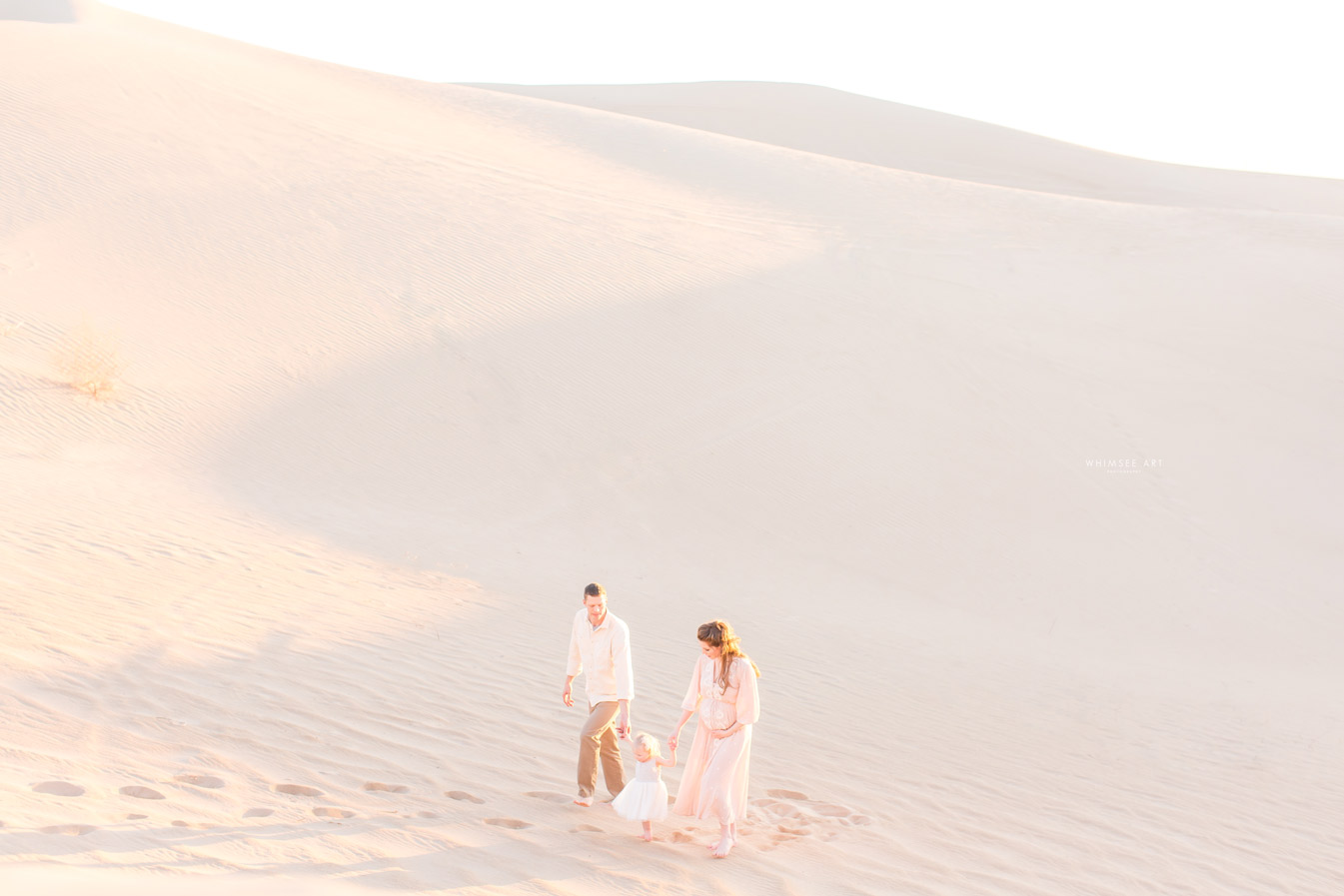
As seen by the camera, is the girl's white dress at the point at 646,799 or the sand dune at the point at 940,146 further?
the sand dune at the point at 940,146

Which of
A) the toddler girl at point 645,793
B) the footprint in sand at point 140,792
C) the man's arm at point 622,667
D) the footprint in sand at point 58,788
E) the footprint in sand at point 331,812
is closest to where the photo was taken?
the footprint in sand at point 58,788

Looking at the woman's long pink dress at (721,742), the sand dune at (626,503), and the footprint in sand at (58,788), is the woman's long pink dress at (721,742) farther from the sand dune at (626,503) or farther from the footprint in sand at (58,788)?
the footprint in sand at (58,788)

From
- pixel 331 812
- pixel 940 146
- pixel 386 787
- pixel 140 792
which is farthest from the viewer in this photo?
pixel 940 146

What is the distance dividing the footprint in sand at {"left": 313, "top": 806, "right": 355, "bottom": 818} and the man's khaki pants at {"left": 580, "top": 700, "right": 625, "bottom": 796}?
1050mm

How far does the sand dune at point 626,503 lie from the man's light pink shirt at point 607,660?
0.57 metres

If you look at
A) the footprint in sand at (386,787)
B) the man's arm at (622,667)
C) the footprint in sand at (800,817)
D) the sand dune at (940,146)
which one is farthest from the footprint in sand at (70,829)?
the sand dune at (940,146)

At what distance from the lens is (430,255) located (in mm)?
15312

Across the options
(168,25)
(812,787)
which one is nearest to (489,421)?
(812,787)

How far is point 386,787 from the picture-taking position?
4.99 metres

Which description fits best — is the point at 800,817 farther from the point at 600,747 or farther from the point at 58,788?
the point at 58,788

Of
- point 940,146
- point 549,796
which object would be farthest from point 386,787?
point 940,146

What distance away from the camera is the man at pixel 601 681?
507 cm

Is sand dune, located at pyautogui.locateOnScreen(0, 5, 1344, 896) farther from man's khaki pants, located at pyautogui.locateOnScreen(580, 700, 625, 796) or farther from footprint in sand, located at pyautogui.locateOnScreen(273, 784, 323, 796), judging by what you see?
man's khaki pants, located at pyautogui.locateOnScreen(580, 700, 625, 796)

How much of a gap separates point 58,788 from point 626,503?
7128 millimetres
